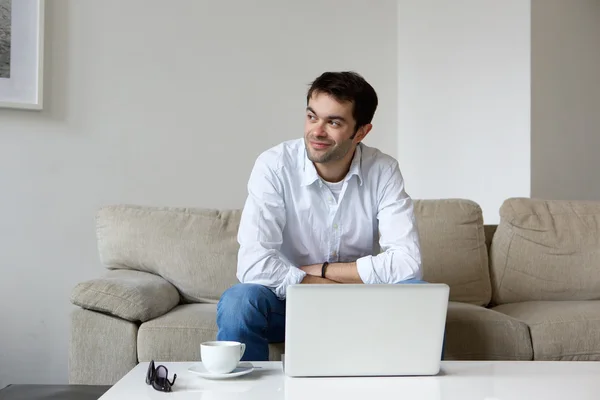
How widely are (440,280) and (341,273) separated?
803mm

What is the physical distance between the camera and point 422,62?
3658 millimetres

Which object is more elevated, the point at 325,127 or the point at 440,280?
the point at 325,127

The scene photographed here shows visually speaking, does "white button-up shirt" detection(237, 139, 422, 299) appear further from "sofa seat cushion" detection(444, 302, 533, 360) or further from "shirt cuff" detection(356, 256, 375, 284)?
"sofa seat cushion" detection(444, 302, 533, 360)

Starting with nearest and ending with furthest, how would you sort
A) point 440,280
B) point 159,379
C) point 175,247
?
point 159,379 → point 175,247 → point 440,280

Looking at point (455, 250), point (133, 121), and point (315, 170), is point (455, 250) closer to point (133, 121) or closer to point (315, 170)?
point (315, 170)

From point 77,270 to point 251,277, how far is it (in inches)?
54.9

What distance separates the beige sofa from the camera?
2293 millimetres

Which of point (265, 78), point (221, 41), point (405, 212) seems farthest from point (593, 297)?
point (221, 41)

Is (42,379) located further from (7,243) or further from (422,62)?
(422,62)

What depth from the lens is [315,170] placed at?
2.24 meters

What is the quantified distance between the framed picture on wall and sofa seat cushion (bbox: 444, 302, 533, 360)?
1984 mm

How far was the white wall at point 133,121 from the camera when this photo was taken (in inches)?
124

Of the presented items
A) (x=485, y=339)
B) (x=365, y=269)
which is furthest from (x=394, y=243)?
(x=485, y=339)

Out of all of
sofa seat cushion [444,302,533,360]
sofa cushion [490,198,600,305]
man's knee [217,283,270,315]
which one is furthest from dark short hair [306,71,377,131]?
sofa cushion [490,198,600,305]
